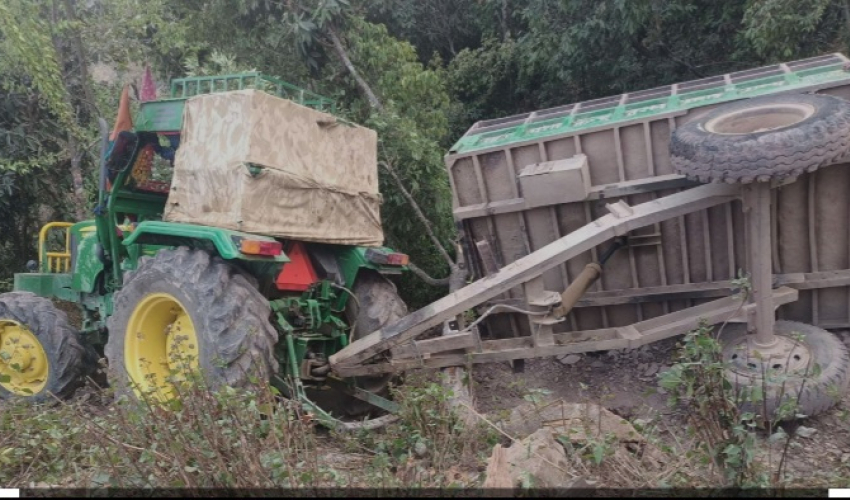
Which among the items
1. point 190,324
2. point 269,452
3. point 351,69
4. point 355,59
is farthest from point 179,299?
point 355,59

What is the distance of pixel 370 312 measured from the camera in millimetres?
5777

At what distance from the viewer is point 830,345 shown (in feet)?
16.0

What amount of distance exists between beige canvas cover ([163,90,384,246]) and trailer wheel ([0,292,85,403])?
1.81 metres

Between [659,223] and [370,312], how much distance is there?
7.91 feet

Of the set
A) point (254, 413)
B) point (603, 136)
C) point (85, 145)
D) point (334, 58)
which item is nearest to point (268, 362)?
point (254, 413)

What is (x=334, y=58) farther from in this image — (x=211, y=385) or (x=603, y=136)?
(x=211, y=385)

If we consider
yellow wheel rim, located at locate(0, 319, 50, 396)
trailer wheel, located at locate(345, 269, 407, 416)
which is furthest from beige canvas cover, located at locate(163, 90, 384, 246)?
yellow wheel rim, located at locate(0, 319, 50, 396)

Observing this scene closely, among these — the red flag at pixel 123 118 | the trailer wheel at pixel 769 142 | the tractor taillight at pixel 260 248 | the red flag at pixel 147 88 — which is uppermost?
the red flag at pixel 147 88

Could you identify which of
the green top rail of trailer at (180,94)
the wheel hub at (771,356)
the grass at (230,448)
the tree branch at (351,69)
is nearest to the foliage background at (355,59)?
the tree branch at (351,69)

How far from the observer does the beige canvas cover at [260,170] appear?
4812mm

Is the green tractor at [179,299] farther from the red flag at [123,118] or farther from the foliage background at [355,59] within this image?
the foliage background at [355,59]

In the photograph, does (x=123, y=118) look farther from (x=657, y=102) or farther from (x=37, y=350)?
(x=657, y=102)

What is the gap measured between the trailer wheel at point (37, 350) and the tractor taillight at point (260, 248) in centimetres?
248

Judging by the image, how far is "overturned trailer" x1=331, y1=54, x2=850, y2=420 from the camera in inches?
182
